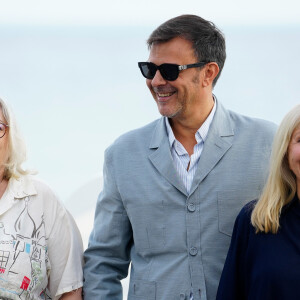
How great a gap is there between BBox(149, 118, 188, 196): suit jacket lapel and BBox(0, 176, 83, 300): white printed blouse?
0.43 meters

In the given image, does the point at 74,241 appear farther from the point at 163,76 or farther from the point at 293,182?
the point at 293,182

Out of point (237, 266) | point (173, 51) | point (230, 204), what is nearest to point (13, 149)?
point (173, 51)

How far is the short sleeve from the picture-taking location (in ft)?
9.68

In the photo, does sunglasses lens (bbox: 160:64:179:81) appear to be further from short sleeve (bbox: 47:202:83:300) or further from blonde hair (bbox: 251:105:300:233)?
short sleeve (bbox: 47:202:83:300)

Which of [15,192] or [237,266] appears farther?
[15,192]

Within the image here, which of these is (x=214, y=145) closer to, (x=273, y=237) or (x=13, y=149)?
(x=273, y=237)

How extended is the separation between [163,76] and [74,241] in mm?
742

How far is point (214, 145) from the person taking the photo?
2.86 meters

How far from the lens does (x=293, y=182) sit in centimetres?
254

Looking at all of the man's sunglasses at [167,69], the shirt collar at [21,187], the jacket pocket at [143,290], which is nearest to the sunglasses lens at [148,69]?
the man's sunglasses at [167,69]

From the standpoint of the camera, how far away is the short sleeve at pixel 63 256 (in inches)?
116

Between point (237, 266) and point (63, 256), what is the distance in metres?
0.75

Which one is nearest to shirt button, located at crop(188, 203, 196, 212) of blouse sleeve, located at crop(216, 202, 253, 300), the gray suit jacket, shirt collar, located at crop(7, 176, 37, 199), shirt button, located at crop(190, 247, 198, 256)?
the gray suit jacket

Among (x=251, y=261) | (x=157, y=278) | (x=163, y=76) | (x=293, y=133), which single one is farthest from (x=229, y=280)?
(x=163, y=76)
